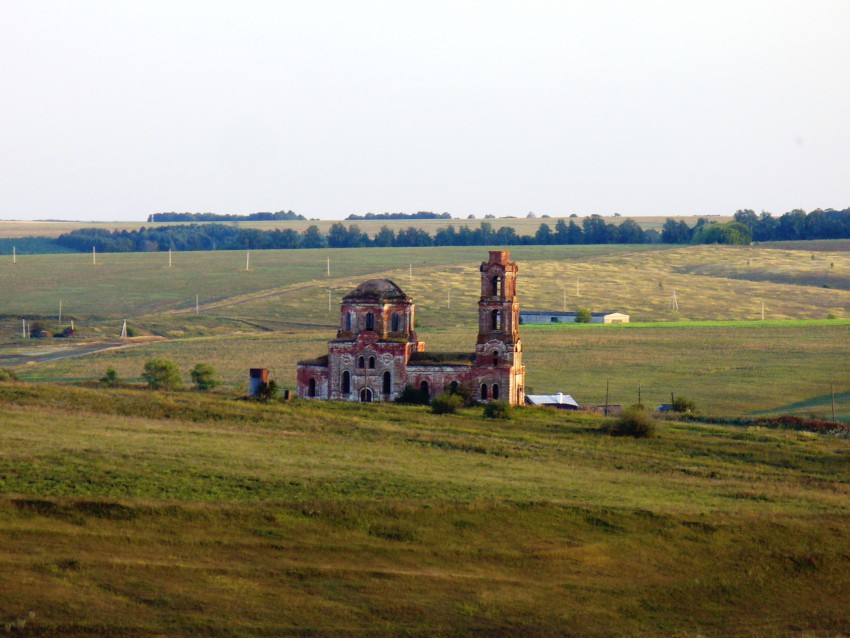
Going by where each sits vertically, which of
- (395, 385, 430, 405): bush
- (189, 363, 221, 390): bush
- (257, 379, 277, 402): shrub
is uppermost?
(257, 379, 277, 402): shrub

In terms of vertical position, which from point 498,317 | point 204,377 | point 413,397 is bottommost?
point 204,377

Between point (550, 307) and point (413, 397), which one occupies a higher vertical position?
point (413, 397)

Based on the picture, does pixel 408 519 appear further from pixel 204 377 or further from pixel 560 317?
pixel 560 317

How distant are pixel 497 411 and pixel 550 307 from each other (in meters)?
81.2

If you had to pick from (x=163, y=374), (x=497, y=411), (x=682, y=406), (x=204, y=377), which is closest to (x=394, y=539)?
(x=497, y=411)

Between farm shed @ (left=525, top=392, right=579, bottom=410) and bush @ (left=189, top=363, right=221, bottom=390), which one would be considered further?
bush @ (left=189, top=363, right=221, bottom=390)

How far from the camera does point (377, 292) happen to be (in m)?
71.1

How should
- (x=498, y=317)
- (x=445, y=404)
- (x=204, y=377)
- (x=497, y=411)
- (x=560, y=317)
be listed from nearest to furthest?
(x=497, y=411) → (x=445, y=404) → (x=498, y=317) → (x=204, y=377) → (x=560, y=317)

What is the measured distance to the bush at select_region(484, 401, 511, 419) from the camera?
6262 centimetres

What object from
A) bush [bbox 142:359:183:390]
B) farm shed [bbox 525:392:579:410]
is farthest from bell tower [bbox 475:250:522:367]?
bush [bbox 142:359:183:390]

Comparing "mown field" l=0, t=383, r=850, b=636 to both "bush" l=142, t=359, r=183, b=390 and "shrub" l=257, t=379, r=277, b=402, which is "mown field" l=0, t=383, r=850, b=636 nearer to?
"shrub" l=257, t=379, r=277, b=402

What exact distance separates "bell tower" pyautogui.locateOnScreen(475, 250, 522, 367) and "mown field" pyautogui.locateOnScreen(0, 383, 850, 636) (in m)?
18.1

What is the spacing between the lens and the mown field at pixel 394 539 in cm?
2953

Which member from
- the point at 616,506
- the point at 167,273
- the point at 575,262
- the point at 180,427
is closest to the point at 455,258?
the point at 575,262
